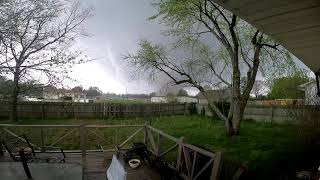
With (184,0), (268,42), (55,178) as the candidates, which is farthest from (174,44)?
(55,178)

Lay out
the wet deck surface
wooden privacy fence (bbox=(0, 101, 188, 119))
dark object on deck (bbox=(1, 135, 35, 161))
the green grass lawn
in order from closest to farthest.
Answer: the wet deck surface, dark object on deck (bbox=(1, 135, 35, 161)), the green grass lawn, wooden privacy fence (bbox=(0, 101, 188, 119))

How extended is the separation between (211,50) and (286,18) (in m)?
15.6

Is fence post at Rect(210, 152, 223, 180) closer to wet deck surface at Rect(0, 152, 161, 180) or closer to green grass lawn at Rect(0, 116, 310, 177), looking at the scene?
wet deck surface at Rect(0, 152, 161, 180)

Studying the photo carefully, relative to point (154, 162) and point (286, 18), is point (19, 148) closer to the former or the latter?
point (154, 162)

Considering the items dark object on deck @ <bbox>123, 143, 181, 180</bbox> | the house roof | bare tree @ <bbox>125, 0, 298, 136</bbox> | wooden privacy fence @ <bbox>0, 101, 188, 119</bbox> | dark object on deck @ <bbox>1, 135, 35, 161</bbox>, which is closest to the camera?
the house roof

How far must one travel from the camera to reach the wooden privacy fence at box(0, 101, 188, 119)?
2672 centimetres

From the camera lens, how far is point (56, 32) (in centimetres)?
1588

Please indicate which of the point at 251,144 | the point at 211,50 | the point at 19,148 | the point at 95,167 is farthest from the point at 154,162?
the point at 211,50

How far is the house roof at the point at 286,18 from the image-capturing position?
3.76m

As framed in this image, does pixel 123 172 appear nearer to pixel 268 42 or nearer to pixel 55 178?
pixel 55 178

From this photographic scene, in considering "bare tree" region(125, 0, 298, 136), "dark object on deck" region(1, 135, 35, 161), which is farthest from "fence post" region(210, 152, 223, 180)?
"bare tree" region(125, 0, 298, 136)

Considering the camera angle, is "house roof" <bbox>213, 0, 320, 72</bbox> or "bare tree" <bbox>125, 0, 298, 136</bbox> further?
"bare tree" <bbox>125, 0, 298, 136</bbox>

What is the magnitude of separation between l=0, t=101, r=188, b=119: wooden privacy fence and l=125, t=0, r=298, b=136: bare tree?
10.4 metres

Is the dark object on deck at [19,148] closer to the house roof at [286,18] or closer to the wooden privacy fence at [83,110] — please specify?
Result: the house roof at [286,18]
